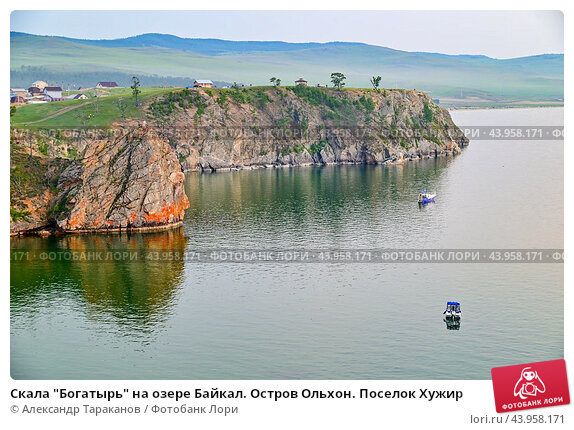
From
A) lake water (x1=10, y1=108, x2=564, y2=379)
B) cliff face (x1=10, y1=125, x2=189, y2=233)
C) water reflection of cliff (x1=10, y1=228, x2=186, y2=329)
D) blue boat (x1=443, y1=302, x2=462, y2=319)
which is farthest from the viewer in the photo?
cliff face (x1=10, y1=125, x2=189, y2=233)

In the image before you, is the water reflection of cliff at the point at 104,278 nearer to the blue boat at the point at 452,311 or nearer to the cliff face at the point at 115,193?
the cliff face at the point at 115,193

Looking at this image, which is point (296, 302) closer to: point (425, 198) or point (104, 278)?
point (104, 278)

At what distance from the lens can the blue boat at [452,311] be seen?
2756 inches

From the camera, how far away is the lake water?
61.1m

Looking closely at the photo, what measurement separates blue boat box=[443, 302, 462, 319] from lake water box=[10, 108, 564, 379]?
1135mm

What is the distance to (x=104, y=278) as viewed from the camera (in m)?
87.4

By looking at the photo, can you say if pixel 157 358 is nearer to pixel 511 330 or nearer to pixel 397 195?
pixel 511 330

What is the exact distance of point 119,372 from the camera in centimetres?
5934

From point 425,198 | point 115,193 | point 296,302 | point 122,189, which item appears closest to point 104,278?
point 296,302
